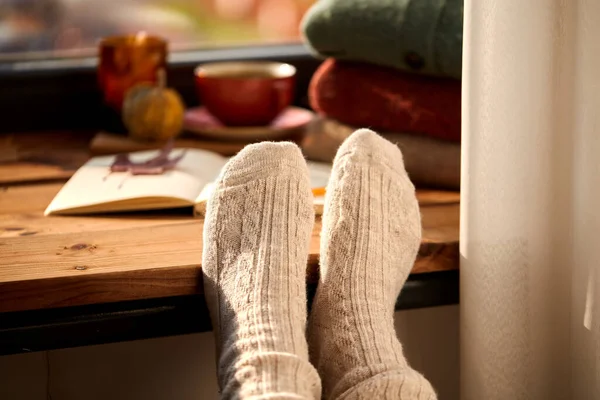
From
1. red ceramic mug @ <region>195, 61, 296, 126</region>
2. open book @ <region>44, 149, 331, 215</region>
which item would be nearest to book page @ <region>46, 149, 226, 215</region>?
open book @ <region>44, 149, 331, 215</region>

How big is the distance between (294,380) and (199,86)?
2.36 ft

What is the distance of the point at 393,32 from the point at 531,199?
0.35m

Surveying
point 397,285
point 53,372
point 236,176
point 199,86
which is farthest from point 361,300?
point 199,86

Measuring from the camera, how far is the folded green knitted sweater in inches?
41.6

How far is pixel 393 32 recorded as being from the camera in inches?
43.0

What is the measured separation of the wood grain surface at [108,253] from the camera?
2.79 ft

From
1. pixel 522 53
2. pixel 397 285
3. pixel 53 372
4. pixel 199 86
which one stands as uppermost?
pixel 522 53

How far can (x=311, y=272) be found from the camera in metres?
0.93

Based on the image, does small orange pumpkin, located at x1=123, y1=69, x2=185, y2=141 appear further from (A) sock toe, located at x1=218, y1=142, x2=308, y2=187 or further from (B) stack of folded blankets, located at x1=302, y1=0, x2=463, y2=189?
(A) sock toe, located at x1=218, y1=142, x2=308, y2=187

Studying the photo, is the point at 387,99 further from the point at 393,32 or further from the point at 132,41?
the point at 132,41

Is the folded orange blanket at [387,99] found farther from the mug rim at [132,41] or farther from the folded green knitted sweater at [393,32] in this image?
the mug rim at [132,41]

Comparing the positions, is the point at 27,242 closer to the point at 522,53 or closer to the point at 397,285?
the point at 397,285

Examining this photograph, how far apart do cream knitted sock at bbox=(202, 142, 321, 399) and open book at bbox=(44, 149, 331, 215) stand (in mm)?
81

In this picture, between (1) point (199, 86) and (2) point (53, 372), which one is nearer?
(2) point (53, 372)
